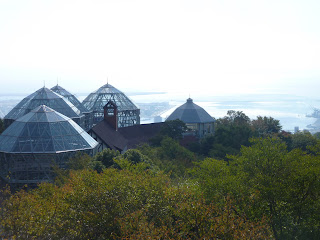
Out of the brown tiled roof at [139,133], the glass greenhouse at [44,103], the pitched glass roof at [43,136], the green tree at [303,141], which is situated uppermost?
the glass greenhouse at [44,103]

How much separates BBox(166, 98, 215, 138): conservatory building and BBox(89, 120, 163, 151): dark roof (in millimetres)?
5569

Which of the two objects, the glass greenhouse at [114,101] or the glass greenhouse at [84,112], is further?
the glass greenhouse at [114,101]

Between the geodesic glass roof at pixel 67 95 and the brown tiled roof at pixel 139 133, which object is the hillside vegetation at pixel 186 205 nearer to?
the brown tiled roof at pixel 139 133

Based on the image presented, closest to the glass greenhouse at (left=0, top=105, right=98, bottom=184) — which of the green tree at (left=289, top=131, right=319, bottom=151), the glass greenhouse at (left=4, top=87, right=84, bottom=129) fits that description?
the glass greenhouse at (left=4, top=87, right=84, bottom=129)

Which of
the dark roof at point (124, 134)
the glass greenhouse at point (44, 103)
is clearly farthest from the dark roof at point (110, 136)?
the glass greenhouse at point (44, 103)

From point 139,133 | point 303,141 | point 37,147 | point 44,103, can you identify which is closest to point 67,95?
point 44,103

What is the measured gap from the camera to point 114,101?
67688 millimetres

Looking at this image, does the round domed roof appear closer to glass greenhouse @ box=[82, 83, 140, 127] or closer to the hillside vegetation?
glass greenhouse @ box=[82, 83, 140, 127]

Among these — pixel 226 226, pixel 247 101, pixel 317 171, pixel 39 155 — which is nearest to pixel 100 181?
pixel 226 226

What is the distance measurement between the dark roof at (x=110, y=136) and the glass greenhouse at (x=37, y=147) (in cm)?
588

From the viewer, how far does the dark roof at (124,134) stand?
4591cm

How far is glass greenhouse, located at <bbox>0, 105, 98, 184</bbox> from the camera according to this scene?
35.2 meters

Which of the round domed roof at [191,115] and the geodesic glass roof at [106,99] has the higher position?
the geodesic glass roof at [106,99]

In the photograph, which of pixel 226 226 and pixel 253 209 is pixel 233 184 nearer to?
pixel 253 209
